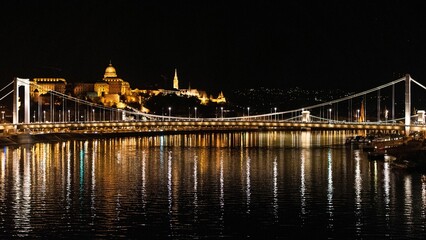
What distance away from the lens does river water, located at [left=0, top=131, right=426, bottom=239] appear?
15.4m

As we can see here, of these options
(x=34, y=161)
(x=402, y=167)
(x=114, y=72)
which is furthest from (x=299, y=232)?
(x=114, y=72)

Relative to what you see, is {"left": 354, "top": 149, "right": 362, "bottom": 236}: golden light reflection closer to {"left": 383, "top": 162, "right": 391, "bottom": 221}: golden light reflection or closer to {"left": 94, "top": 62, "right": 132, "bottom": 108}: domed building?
{"left": 383, "top": 162, "right": 391, "bottom": 221}: golden light reflection

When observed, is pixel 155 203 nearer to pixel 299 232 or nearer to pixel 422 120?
pixel 299 232

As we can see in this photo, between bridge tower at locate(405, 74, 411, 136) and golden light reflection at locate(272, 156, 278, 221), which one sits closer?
golden light reflection at locate(272, 156, 278, 221)

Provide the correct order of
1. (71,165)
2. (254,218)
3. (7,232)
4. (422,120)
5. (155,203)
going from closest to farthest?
(7,232) < (254,218) < (155,203) < (71,165) < (422,120)

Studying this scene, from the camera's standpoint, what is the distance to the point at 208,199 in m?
19.3

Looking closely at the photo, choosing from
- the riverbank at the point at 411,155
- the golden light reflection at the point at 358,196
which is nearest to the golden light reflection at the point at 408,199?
the golden light reflection at the point at 358,196

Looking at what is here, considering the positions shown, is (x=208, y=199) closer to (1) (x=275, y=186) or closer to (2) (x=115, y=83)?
(1) (x=275, y=186)

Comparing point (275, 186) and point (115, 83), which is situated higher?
point (115, 83)

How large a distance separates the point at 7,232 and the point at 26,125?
2572 centimetres

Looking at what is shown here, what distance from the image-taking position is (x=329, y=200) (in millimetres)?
19172

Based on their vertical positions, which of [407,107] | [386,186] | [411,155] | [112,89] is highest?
[112,89]

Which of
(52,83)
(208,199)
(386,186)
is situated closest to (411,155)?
(386,186)

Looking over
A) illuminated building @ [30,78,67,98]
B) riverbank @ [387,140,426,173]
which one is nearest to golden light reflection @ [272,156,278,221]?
riverbank @ [387,140,426,173]
